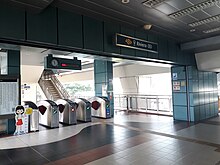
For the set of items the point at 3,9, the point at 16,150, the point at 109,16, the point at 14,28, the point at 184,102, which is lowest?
the point at 16,150

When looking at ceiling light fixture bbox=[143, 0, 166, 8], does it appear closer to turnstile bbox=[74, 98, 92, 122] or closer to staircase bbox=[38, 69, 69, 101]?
turnstile bbox=[74, 98, 92, 122]

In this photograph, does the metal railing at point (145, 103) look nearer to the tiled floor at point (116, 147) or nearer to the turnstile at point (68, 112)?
the tiled floor at point (116, 147)

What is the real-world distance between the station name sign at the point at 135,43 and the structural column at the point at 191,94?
3.19 meters

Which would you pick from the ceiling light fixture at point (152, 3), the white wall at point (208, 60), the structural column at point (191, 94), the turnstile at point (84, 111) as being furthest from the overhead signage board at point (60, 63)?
the white wall at point (208, 60)

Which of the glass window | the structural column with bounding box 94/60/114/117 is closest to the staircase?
the structural column with bounding box 94/60/114/117

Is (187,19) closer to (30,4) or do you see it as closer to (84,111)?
(30,4)

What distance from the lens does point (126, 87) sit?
42.7 ft

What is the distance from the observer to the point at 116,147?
14.2 feet

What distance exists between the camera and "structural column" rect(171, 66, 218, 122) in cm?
763

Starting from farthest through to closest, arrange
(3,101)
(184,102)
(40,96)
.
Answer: (40,96), (184,102), (3,101)

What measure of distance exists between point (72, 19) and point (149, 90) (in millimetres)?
9054

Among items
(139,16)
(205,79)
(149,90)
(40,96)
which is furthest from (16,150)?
(40,96)

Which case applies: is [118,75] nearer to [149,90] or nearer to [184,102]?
[149,90]

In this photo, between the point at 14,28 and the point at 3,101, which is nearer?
the point at 14,28
